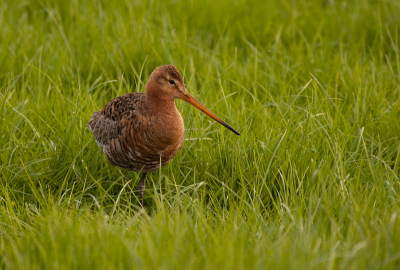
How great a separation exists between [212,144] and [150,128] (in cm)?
73

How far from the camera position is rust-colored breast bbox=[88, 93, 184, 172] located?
12.3 feet

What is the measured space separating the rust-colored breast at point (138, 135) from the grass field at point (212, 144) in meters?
0.22

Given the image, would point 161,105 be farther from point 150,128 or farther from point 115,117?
point 115,117

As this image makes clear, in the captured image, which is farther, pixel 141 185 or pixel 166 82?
pixel 141 185

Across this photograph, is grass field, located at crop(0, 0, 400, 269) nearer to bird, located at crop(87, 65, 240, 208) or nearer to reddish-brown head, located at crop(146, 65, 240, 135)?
bird, located at crop(87, 65, 240, 208)

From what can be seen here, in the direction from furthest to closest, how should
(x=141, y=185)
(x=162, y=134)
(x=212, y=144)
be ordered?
(x=212, y=144) → (x=141, y=185) → (x=162, y=134)

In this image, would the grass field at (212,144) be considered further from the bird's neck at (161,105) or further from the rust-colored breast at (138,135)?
the bird's neck at (161,105)

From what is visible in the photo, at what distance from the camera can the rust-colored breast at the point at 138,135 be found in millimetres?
3758

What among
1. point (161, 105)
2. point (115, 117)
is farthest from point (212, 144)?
point (115, 117)

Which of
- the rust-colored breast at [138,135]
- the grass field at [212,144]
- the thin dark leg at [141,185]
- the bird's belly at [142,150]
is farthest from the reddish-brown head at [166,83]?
the thin dark leg at [141,185]

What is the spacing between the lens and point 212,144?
4.30 meters

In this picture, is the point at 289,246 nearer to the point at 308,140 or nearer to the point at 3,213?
the point at 308,140

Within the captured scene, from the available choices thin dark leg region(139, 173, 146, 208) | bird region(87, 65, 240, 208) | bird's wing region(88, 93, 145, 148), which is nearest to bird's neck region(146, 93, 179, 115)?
bird region(87, 65, 240, 208)

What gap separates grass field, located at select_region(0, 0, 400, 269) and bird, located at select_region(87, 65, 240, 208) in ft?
0.77
